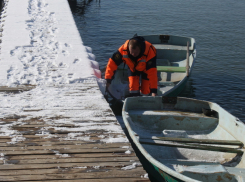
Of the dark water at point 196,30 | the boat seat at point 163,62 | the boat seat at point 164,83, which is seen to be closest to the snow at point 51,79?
the boat seat at point 164,83

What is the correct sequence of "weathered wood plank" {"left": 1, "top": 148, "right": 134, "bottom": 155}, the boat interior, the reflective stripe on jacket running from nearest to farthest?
"weathered wood plank" {"left": 1, "top": 148, "right": 134, "bottom": 155} → the boat interior → the reflective stripe on jacket

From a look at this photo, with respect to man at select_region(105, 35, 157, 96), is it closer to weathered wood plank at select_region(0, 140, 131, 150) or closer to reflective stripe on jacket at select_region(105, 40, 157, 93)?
reflective stripe on jacket at select_region(105, 40, 157, 93)

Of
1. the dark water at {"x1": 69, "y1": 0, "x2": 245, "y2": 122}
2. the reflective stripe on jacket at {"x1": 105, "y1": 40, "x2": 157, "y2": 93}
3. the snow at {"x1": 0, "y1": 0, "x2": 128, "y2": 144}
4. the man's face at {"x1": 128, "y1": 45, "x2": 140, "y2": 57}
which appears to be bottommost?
the dark water at {"x1": 69, "y1": 0, "x2": 245, "y2": 122}

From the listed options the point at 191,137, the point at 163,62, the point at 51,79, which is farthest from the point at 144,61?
the point at 163,62

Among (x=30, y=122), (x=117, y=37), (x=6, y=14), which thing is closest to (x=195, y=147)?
(x=30, y=122)

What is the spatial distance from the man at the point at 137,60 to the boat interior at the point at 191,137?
58cm

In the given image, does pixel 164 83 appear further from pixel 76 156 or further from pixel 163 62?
pixel 76 156

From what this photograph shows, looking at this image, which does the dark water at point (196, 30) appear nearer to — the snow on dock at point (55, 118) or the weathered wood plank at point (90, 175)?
the snow on dock at point (55, 118)

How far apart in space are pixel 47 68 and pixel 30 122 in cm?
254

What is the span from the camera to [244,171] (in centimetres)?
516

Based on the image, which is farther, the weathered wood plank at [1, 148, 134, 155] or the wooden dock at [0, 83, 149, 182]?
the weathered wood plank at [1, 148, 134, 155]

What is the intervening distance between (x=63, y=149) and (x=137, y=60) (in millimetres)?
3280

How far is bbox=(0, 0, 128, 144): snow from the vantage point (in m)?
5.29

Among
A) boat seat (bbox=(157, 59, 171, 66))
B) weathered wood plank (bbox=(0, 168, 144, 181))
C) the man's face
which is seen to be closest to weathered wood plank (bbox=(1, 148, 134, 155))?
weathered wood plank (bbox=(0, 168, 144, 181))
